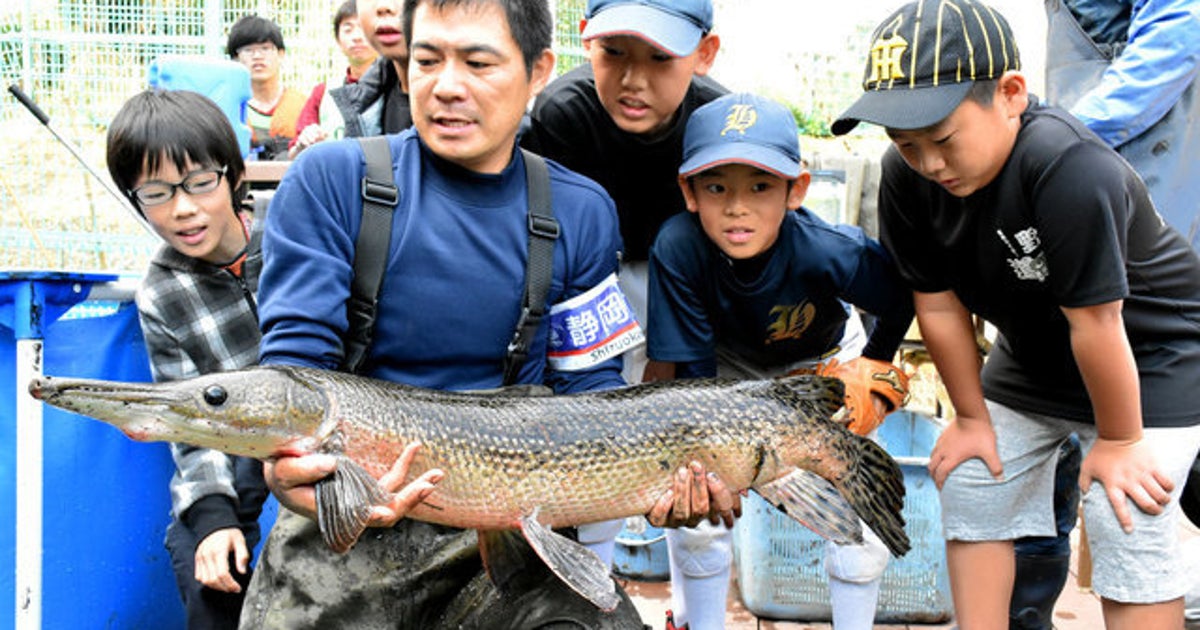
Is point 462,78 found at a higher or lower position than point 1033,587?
higher

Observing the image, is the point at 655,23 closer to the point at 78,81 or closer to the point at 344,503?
the point at 344,503

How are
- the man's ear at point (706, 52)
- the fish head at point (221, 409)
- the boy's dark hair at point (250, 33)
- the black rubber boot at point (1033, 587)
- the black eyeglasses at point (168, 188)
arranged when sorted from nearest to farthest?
the fish head at point (221, 409)
the black eyeglasses at point (168, 188)
the black rubber boot at point (1033, 587)
the man's ear at point (706, 52)
the boy's dark hair at point (250, 33)

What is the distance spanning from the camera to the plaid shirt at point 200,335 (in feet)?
10.6

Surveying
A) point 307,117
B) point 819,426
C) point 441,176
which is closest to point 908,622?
point 819,426

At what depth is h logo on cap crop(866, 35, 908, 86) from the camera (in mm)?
3061

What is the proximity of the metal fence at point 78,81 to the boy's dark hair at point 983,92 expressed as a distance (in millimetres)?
6409

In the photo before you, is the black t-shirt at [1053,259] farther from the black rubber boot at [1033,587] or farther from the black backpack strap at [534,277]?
the black backpack strap at [534,277]

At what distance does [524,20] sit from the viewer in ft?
9.44

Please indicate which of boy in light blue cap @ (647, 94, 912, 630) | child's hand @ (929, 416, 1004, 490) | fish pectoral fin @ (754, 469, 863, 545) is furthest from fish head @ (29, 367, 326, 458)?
child's hand @ (929, 416, 1004, 490)

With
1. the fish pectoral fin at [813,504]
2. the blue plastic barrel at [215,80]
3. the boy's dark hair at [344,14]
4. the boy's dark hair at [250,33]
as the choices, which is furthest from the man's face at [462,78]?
the boy's dark hair at [250,33]

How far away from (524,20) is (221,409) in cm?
126

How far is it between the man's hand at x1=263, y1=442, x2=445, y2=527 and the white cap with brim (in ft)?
5.54

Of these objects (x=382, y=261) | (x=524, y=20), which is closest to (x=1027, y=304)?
(x=524, y=20)

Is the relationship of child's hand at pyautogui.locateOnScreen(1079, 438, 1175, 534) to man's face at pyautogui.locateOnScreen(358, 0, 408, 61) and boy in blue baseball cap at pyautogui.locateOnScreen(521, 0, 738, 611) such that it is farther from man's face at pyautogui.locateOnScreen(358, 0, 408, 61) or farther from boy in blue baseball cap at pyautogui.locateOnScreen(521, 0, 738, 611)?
man's face at pyautogui.locateOnScreen(358, 0, 408, 61)
